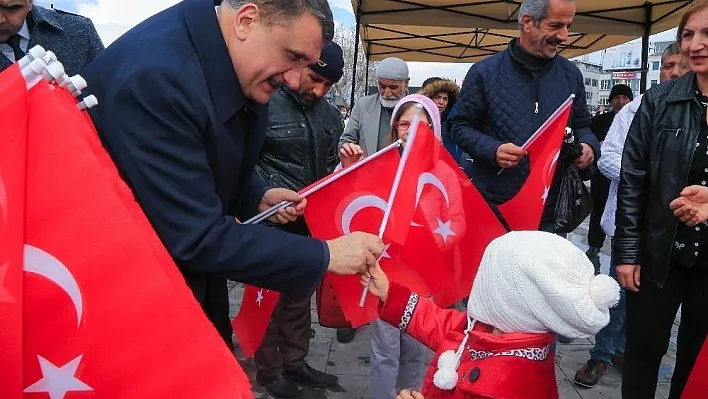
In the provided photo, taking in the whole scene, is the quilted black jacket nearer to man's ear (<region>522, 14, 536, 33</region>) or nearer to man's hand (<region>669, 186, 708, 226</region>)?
man's ear (<region>522, 14, 536, 33</region>)

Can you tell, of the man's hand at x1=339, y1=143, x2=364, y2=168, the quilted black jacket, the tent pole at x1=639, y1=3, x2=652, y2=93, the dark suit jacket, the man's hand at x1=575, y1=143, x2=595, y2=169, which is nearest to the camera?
the dark suit jacket

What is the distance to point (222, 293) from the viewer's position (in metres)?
2.36

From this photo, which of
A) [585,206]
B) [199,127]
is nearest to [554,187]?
[585,206]

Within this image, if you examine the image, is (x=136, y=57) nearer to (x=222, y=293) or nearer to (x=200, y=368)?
(x=200, y=368)

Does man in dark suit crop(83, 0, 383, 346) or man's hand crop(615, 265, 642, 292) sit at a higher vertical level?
man in dark suit crop(83, 0, 383, 346)

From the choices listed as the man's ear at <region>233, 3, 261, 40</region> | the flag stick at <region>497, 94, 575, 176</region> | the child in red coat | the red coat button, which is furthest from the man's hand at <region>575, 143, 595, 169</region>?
the man's ear at <region>233, 3, 261, 40</region>

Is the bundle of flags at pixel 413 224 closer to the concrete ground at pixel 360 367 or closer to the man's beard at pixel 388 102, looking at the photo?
the concrete ground at pixel 360 367

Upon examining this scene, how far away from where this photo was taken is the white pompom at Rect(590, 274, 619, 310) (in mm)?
1721

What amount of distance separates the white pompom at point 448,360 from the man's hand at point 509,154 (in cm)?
143

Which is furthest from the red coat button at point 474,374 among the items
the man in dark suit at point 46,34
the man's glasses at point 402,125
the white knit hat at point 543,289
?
the man in dark suit at point 46,34

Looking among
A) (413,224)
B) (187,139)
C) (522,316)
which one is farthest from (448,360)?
(187,139)

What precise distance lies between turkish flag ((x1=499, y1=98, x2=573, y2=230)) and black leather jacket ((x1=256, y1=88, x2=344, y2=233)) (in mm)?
1125

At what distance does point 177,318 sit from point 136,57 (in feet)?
2.39

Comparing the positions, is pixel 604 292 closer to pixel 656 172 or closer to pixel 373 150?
pixel 656 172
